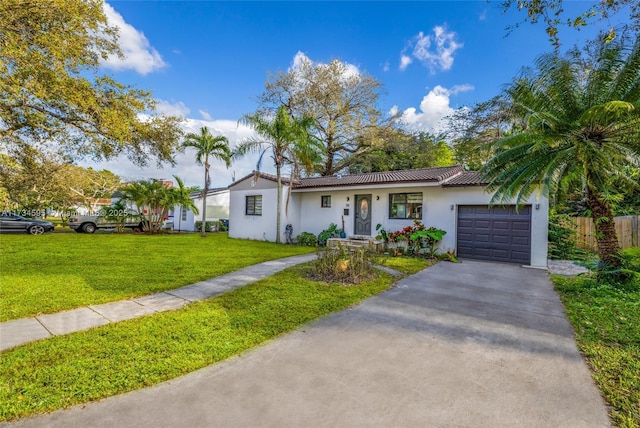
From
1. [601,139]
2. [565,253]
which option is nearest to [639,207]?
[565,253]

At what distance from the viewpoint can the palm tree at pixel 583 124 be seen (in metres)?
6.12

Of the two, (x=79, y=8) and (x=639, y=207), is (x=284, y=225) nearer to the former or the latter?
(x=79, y=8)

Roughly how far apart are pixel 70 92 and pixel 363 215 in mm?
12117

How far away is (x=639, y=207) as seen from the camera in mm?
13008

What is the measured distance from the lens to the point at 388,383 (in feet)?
9.88

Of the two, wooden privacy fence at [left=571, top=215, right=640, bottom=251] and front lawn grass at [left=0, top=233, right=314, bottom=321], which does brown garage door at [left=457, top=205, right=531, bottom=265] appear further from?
front lawn grass at [left=0, top=233, right=314, bottom=321]

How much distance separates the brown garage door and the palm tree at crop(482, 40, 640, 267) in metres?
3.03

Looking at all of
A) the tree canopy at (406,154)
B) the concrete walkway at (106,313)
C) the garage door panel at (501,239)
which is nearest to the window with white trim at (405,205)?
the garage door panel at (501,239)

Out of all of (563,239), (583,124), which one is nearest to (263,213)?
(583,124)

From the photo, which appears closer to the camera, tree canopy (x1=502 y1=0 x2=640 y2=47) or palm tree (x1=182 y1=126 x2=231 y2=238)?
tree canopy (x1=502 y1=0 x2=640 y2=47)

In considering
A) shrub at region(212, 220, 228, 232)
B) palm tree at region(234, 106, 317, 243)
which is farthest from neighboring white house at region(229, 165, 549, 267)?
shrub at region(212, 220, 228, 232)

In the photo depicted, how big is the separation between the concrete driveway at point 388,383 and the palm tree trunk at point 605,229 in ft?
12.0

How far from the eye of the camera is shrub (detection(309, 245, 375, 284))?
7.34m

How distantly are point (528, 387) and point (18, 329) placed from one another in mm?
6519
